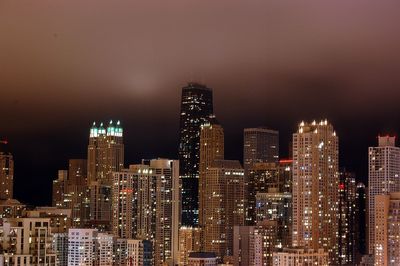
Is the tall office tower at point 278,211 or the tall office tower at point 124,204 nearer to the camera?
the tall office tower at point 278,211

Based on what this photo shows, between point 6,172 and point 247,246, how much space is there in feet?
24.5

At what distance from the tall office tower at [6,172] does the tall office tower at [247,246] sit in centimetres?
698

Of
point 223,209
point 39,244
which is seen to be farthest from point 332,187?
point 39,244

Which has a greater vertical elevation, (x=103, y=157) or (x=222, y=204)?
(x=103, y=157)

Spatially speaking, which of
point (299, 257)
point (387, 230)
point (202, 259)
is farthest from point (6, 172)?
point (387, 230)

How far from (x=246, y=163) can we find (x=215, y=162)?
4.10ft

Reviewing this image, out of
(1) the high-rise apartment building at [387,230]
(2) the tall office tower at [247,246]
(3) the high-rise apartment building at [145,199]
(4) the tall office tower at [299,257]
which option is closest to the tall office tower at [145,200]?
(3) the high-rise apartment building at [145,199]

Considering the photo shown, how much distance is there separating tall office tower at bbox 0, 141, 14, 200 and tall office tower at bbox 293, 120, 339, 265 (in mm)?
8023

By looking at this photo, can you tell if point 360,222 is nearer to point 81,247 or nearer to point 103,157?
point 81,247

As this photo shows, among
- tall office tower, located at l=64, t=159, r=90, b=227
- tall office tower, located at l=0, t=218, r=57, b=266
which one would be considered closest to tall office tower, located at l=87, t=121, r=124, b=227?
tall office tower, located at l=64, t=159, r=90, b=227

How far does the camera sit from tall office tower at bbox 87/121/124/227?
3328 cm

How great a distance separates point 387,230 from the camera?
23828mm

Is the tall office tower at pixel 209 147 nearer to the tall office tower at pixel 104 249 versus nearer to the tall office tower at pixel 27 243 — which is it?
the tall office tower at pixel 104 249

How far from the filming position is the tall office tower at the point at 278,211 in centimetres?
2812
